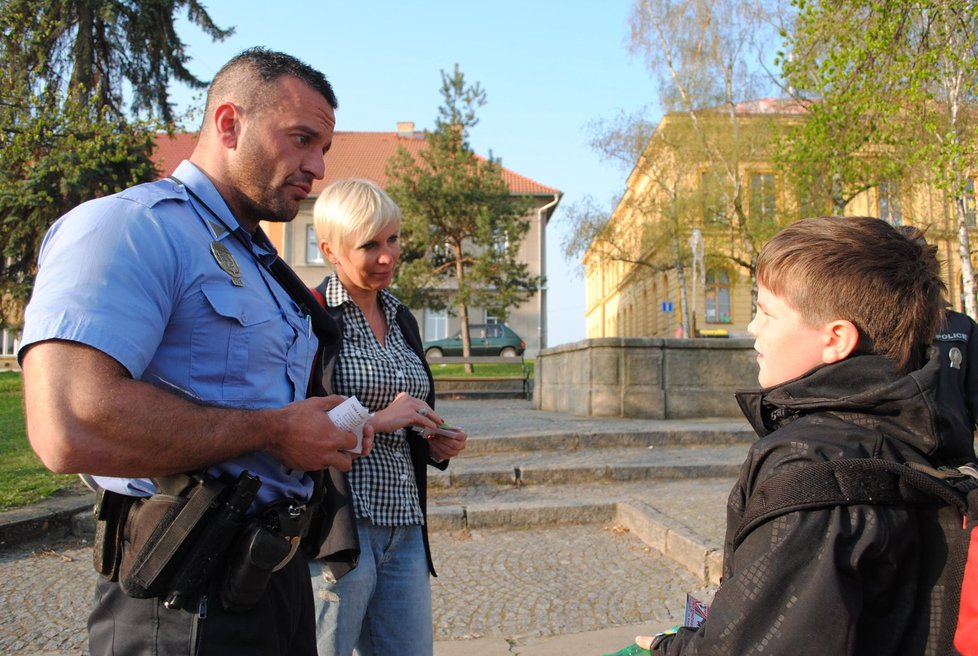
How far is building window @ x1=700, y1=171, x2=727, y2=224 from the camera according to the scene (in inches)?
1160

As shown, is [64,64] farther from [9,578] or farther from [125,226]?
[125,226]

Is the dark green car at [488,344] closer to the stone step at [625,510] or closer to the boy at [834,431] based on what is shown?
the stone step at [625,510]

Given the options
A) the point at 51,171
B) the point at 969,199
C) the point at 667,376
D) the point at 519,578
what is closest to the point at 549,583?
the point at 519,578

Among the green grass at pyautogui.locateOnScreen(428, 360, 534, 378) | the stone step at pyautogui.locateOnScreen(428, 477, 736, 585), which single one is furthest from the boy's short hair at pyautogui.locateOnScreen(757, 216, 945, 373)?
the green grass at pyautogui.locateOnScreen(428, 360, 534, 378)

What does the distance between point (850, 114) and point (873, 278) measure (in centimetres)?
1394

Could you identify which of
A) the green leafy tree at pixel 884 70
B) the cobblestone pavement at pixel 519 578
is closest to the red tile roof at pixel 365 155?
the green leafy tree at pixel 884 70

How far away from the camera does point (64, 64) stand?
64.5 feet

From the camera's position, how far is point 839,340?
5.01 ft

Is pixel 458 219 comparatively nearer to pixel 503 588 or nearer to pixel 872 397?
pixel 503 588

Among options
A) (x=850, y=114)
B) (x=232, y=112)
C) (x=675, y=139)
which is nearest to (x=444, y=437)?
(x=232, y=112)

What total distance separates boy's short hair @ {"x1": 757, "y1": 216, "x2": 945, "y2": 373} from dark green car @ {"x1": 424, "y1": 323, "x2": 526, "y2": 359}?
33.6 metres

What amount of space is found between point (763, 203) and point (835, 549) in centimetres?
2987

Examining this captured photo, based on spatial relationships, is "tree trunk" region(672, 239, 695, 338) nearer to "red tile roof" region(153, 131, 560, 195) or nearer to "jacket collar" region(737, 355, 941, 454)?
"red tile roof" region(153, 131, 560, 195)

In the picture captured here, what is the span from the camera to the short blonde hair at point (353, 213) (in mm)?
2664
